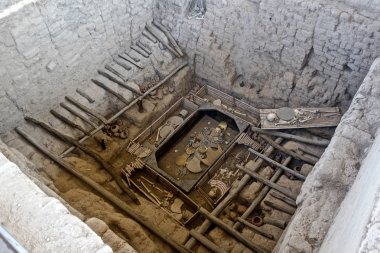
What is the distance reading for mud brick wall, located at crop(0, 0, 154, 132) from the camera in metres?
5.76

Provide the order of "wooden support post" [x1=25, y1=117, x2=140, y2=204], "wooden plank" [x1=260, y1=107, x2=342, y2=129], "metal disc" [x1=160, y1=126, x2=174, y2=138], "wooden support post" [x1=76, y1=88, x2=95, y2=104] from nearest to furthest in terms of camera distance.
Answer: "wooden support post" [x1=25, y1=117, x2=140, y2=204] → "wooden plank" [x1=260, y1=107, x2=342, y2=129] → "wooden support post" [x1=76, y1=88, x2=95, y2=104] → "metal disc" [x1=160, y1=126, x2=174, y2=138]

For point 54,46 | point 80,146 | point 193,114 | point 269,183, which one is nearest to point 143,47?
point 193,114

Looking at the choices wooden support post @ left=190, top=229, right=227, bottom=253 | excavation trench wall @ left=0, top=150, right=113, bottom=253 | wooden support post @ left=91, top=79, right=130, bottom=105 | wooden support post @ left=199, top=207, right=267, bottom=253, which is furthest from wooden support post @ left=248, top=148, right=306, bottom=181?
excavation trench wall @ left=0, top=150, right=113, bottom=253

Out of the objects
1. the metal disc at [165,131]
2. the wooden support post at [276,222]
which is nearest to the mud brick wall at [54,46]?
the metal disc at [165,131]

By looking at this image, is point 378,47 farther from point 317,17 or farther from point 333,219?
point 333,219

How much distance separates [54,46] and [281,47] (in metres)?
3.97

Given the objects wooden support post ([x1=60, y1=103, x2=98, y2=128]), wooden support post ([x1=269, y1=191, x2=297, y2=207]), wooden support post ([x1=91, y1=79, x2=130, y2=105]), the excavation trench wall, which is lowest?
the excavation trench wall

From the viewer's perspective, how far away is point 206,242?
5.30 m

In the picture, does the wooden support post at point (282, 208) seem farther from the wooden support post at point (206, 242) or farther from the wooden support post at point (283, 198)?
the wooden support post at point (206, 242)

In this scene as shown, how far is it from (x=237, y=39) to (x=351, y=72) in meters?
2.17

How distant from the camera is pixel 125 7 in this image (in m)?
7.22

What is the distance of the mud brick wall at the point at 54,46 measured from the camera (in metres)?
5.76

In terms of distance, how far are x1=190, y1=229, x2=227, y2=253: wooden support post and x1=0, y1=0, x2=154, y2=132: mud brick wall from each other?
3439 millimetres

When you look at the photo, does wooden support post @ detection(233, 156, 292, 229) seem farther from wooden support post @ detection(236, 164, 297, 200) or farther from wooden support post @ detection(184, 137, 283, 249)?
wooden support post @ detection(184, 137, 283, 249)
